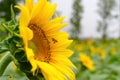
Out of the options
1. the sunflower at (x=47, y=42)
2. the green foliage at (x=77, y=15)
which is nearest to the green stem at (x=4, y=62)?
the sunflower at (x=47, y=42)

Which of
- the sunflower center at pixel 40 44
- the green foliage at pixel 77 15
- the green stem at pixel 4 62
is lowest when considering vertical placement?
the green stem at pixel 4 62

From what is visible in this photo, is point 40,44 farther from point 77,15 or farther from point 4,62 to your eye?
point 77,15

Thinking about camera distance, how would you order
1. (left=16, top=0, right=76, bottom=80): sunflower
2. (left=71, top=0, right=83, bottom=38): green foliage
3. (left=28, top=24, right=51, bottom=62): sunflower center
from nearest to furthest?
(left=16, top=0, right=76, bottom=80): sunflower
(left=28, top=24, right=51, bottom=62): sunflower center
(left=71, top=0, right=83, bottom=38): green foliage

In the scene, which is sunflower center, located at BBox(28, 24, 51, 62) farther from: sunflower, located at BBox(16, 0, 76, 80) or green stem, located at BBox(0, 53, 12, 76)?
green stem, located at BBox(0, 53, 12, 76)

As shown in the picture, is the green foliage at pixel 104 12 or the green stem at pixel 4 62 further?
the green foliage at pixel 104 12

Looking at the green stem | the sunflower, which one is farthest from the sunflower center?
the green stem

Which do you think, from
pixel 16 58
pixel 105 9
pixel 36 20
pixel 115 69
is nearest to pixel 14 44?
pixel 16 58

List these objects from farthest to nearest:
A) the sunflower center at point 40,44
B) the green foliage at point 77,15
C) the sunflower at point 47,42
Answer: the green foliage at point 77,15 → the sunflower center at point 40,44 → the sunflower at point 47,42

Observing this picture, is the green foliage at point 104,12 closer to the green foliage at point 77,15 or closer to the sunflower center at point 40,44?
the green foliage at point 77,15

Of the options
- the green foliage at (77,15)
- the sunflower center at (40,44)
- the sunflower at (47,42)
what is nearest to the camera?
the sunflower at (47,42)
